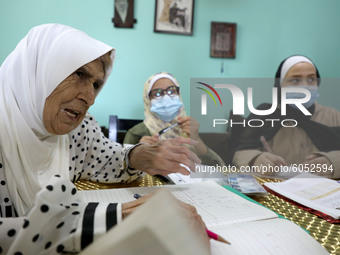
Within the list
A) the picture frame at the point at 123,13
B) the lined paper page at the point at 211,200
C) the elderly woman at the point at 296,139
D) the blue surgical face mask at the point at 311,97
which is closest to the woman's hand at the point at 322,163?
the elderly woman at the point at 296,139

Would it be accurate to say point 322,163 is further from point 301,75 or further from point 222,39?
point 222,39

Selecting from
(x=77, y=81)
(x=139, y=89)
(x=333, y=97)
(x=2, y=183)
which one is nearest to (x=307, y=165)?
(x=333, y=97)

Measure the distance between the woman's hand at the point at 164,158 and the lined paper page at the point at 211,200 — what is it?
0.20 feet

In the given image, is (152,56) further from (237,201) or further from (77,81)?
(237,201)

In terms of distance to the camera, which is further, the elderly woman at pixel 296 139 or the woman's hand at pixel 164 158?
the elderly woman at pixel 296 139

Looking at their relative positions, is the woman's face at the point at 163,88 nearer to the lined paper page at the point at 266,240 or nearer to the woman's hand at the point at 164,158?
the woman's hand at the point at 164,158

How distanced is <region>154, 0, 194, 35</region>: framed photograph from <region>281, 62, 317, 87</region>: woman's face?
1219mm

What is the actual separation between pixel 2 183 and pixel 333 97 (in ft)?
4.20

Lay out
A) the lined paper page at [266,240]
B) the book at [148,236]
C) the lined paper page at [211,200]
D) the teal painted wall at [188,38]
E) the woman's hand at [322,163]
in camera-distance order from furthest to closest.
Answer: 1. the teal painted wall at [188,38]
2. the woman's hand at [322,163]
3. the lined paper page at [211,200]
4. the lined paper page at [266,240]
5. the book at [148,236]

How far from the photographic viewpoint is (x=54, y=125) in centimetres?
68

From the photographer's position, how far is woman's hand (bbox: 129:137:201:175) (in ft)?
2.47

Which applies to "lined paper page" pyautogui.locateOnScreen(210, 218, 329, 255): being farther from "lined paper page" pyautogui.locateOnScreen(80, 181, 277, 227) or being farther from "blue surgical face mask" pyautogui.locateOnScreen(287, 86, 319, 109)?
"blue surgical face mask" pyautogui.locateOnScreen(287, 86, 319, 109)

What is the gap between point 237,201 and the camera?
61 cm

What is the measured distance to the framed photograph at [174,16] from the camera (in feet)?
7.60
